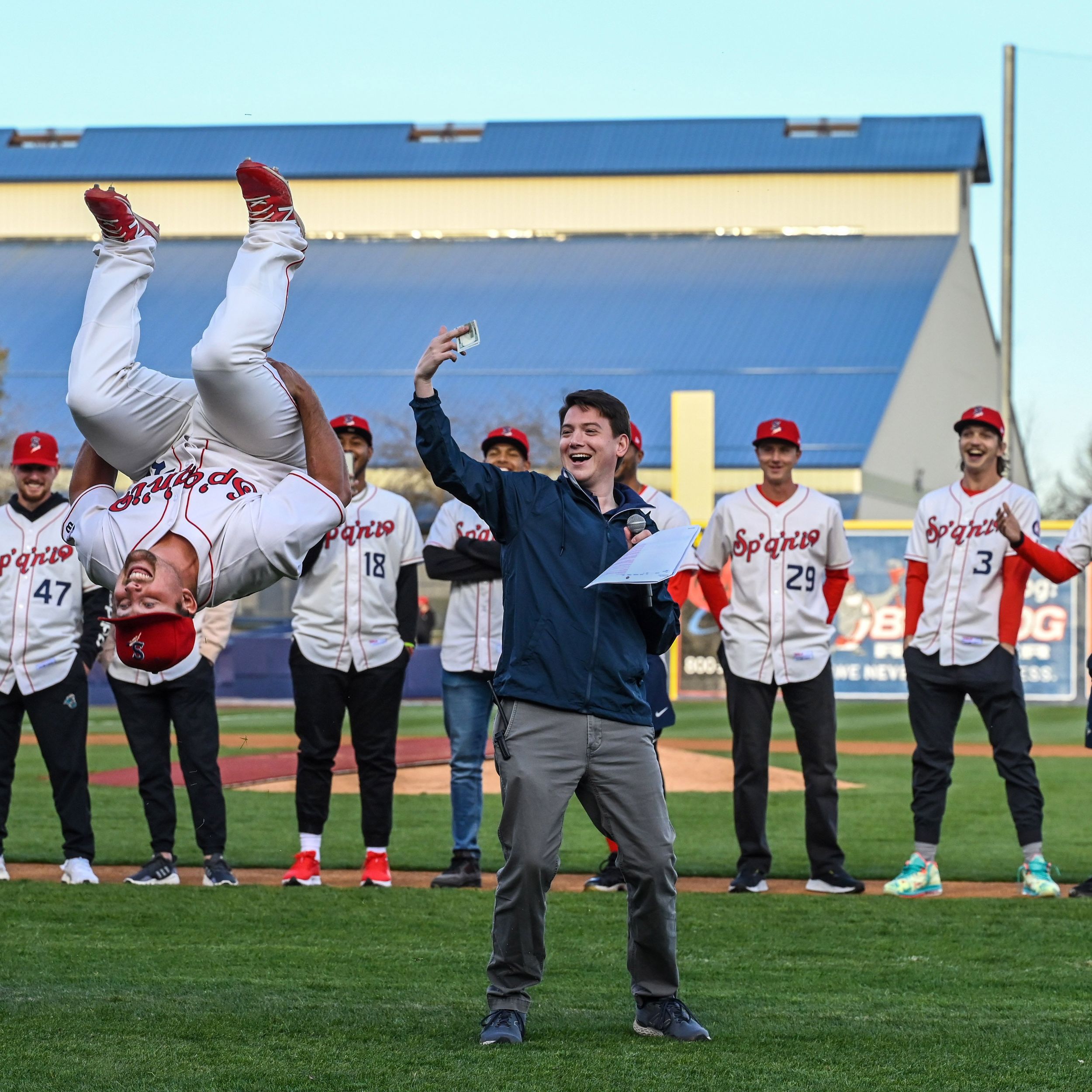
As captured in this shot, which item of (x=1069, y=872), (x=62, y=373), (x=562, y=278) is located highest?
(x=562, y=278)

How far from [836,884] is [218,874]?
3.25m

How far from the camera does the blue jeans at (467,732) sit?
27.9ft

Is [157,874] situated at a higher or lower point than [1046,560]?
lower

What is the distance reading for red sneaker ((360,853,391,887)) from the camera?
322 inches

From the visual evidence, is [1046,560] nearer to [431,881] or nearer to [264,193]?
[431,881]

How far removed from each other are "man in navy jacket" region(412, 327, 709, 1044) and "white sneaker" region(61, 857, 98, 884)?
3.90m

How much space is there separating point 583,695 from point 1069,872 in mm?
5058

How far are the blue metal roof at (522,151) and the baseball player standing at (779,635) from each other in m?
31.3

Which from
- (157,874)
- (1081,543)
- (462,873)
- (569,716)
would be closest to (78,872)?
(157,874)

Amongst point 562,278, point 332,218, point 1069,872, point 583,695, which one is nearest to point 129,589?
point 583,695

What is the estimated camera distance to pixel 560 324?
3647 cm

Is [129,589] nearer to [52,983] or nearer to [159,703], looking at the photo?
[52,983]

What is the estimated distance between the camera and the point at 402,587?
8578mm

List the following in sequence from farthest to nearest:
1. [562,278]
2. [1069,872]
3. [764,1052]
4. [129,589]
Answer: [562,278] < [1069,872] < [764,1052] < [129,589]
